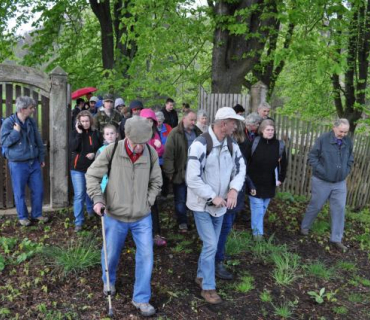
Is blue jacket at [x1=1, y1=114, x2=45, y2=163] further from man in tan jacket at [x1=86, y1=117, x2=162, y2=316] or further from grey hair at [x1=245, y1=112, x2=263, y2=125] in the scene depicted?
grey hair at [x1=245, y1=112, x2=263, y2=125]

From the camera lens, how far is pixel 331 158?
5949 millimetres

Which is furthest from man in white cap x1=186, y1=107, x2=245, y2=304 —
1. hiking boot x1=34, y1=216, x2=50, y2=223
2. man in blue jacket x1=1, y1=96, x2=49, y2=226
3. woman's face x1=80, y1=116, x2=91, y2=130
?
hiking boot x1=34, y1=216, x2=50, y2=223

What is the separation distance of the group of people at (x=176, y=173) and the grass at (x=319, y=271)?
2.99 ft

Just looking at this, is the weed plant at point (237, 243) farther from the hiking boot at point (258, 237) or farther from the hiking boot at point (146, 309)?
the hiking boot at point (146, 309)

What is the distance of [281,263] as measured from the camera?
5086 millimetres

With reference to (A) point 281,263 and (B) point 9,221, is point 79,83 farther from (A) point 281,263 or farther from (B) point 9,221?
(A) point 281,263

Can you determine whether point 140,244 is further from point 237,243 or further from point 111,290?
point 237,243

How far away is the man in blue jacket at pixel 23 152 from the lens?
18.5 feet

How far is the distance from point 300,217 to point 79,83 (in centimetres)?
876

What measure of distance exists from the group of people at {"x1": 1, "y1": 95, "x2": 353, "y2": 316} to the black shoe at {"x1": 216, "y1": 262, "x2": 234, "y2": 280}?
0.04 feet

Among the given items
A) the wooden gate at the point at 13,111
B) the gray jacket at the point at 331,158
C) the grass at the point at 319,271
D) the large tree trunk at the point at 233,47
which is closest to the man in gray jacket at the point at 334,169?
the gray jacket at the point at 331,158

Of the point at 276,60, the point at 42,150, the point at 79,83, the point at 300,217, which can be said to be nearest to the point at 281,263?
the point at 300,217

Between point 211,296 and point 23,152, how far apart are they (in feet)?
11.7

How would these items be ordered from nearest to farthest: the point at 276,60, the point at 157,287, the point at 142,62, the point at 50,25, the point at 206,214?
1. the point at 206,214
2. the point at 157,287
3. the point at 276,60
4. the point at 142,62
5. the point at 50,25
